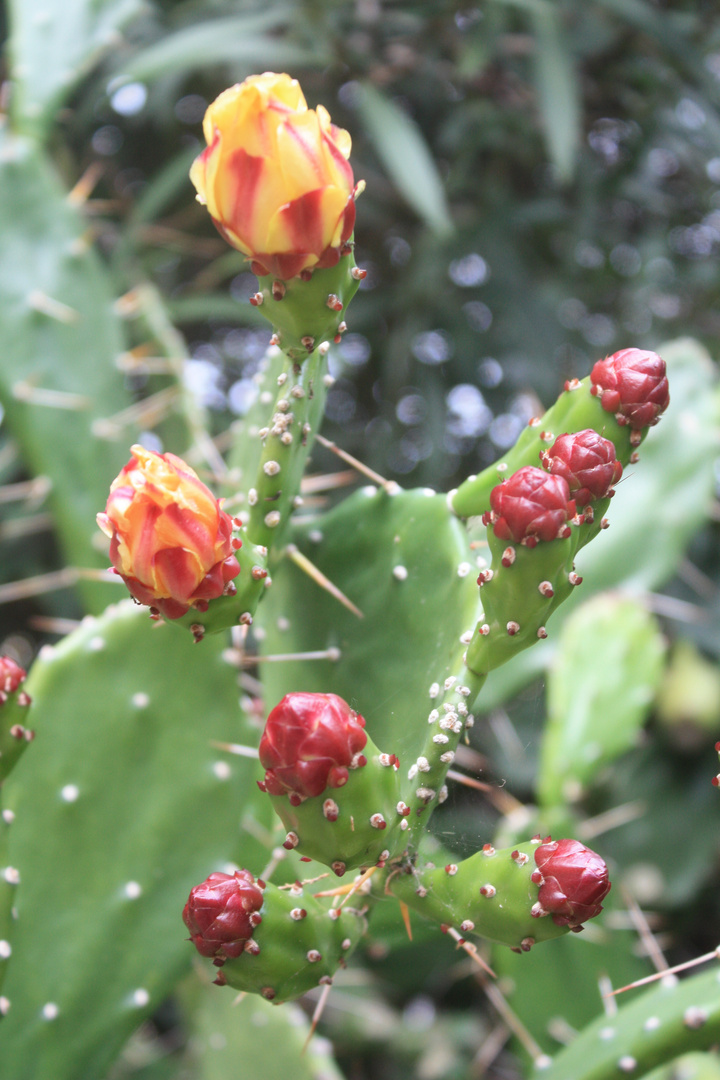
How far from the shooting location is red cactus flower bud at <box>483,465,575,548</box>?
0.35 meters

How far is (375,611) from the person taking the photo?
1.81 feet

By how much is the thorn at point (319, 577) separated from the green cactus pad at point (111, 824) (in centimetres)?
11

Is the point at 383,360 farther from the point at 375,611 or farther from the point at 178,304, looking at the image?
the point at 375,611

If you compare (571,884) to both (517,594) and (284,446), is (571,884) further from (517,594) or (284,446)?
(284,446)

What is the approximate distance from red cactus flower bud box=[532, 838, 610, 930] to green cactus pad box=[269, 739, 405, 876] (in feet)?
0.22

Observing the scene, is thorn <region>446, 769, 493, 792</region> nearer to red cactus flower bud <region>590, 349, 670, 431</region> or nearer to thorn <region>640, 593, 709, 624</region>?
red cactus flower bud <region>590, 349, 670, 431</region>

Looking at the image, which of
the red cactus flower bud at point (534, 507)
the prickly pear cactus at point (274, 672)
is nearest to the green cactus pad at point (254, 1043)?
the prickly pear cactus at point (274, 672)

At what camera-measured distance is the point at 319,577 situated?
56 centimetres

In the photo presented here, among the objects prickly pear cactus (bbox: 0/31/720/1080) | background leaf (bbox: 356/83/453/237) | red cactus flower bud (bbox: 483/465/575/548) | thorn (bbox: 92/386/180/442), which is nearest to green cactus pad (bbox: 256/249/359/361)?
prickly pear cactus (bbox: 0/31/720/1080)

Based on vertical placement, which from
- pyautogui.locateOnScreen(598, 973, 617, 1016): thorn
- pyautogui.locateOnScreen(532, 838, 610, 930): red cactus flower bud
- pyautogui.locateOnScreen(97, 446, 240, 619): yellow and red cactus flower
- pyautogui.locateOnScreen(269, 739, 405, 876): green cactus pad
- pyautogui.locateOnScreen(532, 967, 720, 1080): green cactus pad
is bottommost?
pyautogui.locateOnScreen(598, 973, 617, 1016): thorn

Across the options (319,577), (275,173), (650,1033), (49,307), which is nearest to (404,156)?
(49,307)

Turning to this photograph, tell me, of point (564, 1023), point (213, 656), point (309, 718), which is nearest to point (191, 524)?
point (309, 718)

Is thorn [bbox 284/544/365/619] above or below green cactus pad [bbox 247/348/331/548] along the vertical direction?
below

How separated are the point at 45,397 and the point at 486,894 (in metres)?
0.75
